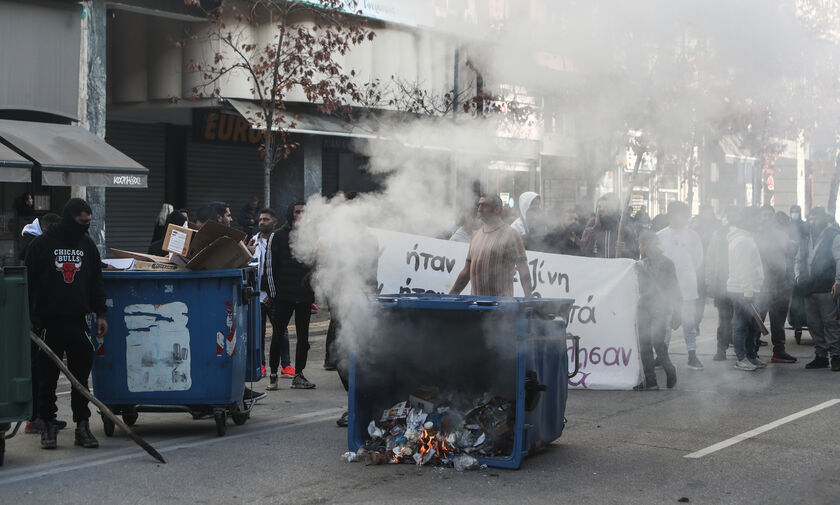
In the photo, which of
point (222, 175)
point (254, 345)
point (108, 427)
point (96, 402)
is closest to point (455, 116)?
point (254, 345)

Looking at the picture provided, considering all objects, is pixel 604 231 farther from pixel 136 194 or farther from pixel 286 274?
pixel 136 194

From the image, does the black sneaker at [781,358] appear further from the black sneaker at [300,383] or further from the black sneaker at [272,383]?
the black sneaker at [272,383]

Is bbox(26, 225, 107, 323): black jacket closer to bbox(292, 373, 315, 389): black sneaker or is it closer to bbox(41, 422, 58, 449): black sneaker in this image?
bbox(41, 422, 58, 449): black sneaker

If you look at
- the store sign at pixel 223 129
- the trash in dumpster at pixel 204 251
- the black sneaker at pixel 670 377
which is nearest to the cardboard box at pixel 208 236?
the trash in dumpster at pixel 204 251

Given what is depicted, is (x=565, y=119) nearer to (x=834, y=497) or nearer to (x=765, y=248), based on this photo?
(x=765, y=248)

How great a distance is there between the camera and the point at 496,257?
331 inches

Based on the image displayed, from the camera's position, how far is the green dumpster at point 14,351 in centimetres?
673

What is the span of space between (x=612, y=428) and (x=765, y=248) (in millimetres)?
5441

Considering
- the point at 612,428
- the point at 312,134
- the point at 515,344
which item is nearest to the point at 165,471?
the point at 515,344

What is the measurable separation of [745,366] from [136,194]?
541 inches

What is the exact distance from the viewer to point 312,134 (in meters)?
21.9

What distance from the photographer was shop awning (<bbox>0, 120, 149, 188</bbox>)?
49.7 ft

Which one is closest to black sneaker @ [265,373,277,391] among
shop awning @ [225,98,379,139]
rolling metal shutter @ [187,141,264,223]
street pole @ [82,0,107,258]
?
street pole @ [82,0,107,258]

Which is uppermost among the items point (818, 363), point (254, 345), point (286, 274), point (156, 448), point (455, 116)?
point (455, 116)
